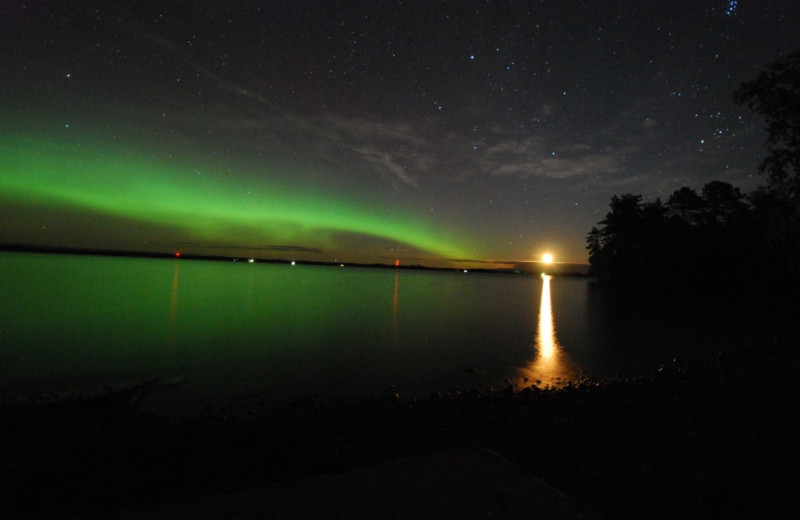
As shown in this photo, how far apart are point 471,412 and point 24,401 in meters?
12.5

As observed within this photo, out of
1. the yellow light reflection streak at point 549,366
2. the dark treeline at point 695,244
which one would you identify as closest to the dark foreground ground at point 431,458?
the yellow light reflection streak at point 549,366

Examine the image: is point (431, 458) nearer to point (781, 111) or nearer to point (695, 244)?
point (781, 111)

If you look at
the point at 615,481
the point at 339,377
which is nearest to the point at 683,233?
the point at 339,377

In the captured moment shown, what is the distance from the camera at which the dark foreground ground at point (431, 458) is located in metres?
4.44

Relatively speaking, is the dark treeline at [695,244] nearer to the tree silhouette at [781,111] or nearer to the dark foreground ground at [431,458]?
the tree silhouette at [781,111]

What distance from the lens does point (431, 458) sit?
530cm

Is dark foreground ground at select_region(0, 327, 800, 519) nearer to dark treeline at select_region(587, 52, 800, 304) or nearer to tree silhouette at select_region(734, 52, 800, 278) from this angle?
tree silhouette at select_region(734, 52, 800, 278)

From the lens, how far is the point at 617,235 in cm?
8575

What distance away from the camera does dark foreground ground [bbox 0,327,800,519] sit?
4.44 meters

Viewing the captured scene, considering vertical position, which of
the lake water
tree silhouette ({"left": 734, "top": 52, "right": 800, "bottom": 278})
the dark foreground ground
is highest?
tree silhouette ({"left": 734, "top": 52, "right": 800, "bottom": 278})

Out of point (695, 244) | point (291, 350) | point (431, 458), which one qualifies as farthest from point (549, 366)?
point (695, 244)

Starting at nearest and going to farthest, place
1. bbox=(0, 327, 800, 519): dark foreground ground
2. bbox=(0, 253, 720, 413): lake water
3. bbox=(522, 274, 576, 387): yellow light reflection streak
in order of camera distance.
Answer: bbox=(0, 327, 800, 519): dark foreground ground, bbox=(0, 253, 720, 413): lake water, bbox=(522, 274, 576, 387): yellow light reflection streak

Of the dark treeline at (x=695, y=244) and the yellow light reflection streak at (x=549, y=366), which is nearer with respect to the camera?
the yellow light reflection streak at (x=549, y=366)

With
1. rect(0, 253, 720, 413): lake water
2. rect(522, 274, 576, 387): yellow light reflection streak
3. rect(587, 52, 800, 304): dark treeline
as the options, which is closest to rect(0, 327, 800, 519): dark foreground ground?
rect(0, 253, 720, 413): lake water
